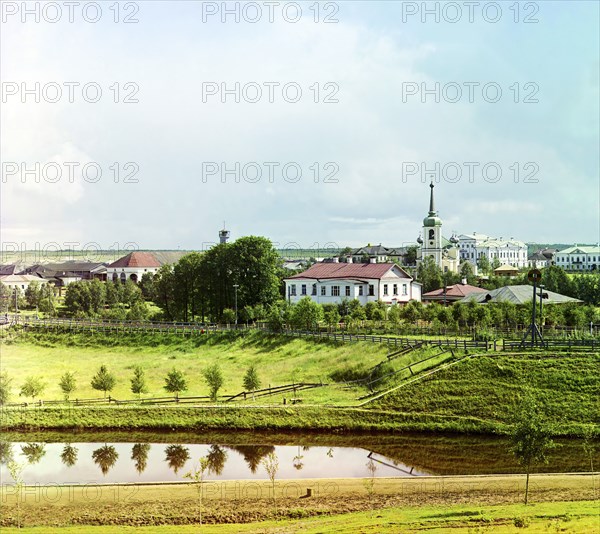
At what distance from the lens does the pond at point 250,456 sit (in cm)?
3606

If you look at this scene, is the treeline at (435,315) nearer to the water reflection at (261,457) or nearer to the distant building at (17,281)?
the water reflection at (261,457)

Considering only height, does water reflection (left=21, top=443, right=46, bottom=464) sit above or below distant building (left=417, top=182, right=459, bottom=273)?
below

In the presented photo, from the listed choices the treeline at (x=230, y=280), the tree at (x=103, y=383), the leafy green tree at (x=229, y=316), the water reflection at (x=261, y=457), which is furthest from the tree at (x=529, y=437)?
the leafy green tree at (x=229, y=316)

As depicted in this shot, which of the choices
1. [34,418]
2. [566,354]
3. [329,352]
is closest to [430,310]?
[329,352]

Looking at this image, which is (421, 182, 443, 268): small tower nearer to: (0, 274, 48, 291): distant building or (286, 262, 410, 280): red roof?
(286, 262, 410, 280): red roof

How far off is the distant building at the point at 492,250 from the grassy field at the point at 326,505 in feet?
454

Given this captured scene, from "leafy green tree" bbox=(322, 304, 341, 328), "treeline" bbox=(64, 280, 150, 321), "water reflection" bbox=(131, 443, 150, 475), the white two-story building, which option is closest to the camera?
"water reflection" bbox=(131, 443, 150, 475)

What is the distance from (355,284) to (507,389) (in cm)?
3476

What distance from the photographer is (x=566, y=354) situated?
4925cm

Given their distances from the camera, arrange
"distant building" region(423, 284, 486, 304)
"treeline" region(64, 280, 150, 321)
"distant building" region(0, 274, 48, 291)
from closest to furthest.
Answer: "distant building" region(423, 284, 486, 304) < "treeline" region(64, 280, 150, 321) < "distant building" region(0, 274, 48, 291)

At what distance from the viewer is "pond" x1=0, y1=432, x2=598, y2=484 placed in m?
36.1

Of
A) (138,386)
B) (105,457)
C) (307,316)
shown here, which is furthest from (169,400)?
(307,316)

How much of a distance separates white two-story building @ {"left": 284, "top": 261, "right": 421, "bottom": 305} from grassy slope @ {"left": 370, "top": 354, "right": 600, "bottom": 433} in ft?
98.8

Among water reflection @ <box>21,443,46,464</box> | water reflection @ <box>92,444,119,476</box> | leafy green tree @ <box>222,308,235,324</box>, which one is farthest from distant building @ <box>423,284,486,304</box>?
Result: water reflection @ <box>21,443,46,464</box>
